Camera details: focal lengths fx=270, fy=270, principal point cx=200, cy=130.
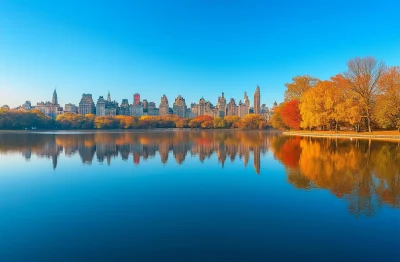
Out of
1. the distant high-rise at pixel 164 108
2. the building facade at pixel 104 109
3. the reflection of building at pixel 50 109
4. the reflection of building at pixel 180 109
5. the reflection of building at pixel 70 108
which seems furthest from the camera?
the reflection of building at pixel 70 108

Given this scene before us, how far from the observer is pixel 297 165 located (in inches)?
619

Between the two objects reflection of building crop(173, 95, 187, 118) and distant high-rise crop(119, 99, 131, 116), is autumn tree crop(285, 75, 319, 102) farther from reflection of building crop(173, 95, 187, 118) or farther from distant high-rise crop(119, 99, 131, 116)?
distant high-rise crop(119, 99, 131, 116)

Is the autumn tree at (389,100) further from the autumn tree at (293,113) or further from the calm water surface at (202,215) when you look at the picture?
the calm water surface at (202,215)

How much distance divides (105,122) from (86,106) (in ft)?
280

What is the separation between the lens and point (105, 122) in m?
106

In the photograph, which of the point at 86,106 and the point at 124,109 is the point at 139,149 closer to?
the point at 86,106

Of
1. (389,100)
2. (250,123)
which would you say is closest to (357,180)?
(389,100)

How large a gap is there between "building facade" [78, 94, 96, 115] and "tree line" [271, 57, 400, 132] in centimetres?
16043

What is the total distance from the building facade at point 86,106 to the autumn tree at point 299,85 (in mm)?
150837

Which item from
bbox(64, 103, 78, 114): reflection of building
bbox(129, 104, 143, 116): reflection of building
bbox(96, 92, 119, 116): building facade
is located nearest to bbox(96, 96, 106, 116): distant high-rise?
bbox(96, 92, 119, 116): building facade

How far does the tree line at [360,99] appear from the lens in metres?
37.0

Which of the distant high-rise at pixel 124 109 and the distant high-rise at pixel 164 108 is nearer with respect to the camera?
the distant high-rise at pixel 124 109

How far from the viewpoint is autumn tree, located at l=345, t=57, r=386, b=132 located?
40906 mm

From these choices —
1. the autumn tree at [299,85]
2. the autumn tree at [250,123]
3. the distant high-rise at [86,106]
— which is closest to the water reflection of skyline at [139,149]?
the autumn tree at [299,85]
